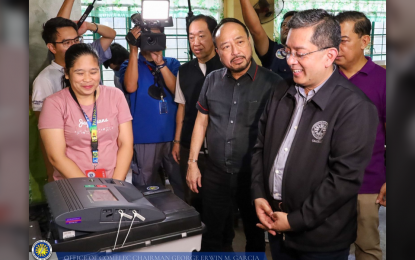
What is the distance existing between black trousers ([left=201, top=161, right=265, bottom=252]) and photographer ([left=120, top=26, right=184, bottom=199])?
494 millimetres

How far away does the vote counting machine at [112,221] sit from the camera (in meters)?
0.95

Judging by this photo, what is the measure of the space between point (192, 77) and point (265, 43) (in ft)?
1.53

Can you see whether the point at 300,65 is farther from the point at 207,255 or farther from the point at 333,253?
the point at 207,255

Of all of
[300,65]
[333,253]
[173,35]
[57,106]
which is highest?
Result: [173,35]

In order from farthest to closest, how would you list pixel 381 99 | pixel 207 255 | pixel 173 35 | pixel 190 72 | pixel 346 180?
pixel 173 35, pixel 190 72, pixel 207 255, pixel 381 99, pixel 346 180

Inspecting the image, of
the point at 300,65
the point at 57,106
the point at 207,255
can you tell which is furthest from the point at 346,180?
the point at 57,106

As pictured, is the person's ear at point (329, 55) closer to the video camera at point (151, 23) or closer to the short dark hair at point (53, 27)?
the video camera at point (151, 23)

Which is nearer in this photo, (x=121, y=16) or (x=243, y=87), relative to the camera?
(x=243, y=87)

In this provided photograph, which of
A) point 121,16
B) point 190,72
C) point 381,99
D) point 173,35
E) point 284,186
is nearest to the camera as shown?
point 284,186

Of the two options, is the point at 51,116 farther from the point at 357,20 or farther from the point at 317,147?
the point at 357,20

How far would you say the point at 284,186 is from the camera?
1.18 m

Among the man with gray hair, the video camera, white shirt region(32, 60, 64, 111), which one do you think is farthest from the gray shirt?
white shirt region(32, 60, 64, 111)

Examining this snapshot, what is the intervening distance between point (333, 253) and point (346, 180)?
0.87 ft

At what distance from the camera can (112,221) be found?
99 cm
